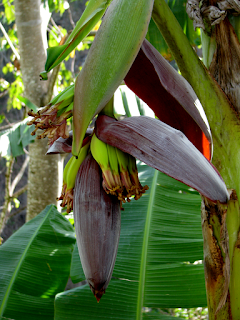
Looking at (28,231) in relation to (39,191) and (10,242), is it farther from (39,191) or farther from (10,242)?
(39,191)

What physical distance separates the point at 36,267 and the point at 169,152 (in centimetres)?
63

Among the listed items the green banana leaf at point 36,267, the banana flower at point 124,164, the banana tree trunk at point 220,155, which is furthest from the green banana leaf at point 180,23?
the green banana leaf at point 36,267

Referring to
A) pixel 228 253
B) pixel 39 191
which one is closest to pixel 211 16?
pixel 228 253

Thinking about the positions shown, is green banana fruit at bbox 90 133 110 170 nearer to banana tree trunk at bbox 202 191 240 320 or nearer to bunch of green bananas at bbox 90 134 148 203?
bunch of green bananas at bbox 90 134 148 203

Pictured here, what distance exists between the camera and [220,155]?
1.16ft

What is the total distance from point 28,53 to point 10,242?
2.49 ft

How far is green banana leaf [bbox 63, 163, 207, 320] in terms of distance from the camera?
1.86ft

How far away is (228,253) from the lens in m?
0.33

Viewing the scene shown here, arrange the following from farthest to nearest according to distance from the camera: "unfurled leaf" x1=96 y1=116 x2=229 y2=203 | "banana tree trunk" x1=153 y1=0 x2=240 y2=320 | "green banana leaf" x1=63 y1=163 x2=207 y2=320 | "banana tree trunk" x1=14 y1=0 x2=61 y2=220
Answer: "banana tree trunk" x1=14 y1=0 x2=61 y2=220 < "green banana leaf" x1=63 y1=163 x2=207 y2=320 < "banana tree trunk" x1=153 y1=0 x2=240 y2=320 < "unfurled leaf" x1=96 y1=116 x2=229 y2=203

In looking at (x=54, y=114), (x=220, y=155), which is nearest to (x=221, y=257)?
(x=220, y=155)

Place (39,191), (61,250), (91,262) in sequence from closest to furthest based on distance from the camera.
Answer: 1. (91,262)
2. (61,250)
3. (39,191)

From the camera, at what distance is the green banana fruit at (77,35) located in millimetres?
245

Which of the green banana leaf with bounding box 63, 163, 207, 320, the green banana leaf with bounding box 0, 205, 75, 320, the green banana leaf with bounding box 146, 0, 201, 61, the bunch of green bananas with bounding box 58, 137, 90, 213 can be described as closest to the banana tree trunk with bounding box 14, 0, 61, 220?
the green banana leaf with bounding box 0, 205, 75, 320

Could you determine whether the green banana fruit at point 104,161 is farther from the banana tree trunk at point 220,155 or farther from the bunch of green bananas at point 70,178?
the banana tree trunk at point 220,155
